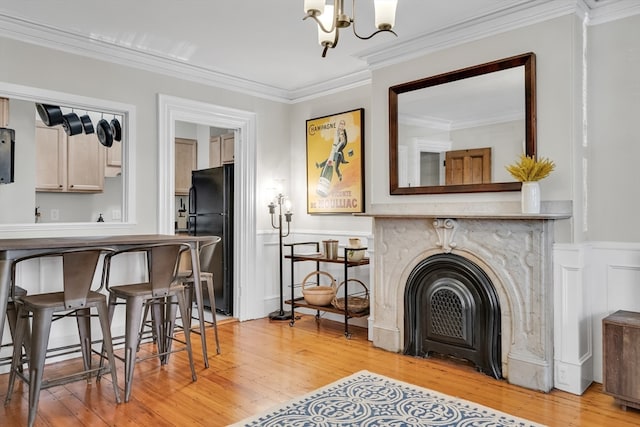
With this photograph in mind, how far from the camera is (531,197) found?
2984 millimetres

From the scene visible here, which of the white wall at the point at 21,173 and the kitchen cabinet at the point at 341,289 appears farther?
the kitchen cabinet at the point at 341,289

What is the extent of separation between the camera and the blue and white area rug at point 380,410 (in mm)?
2506

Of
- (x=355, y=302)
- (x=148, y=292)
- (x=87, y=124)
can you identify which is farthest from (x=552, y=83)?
(x=87, y=124)

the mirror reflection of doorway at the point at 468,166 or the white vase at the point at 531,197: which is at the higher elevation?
the mirror reflection of doorway at the point at 468,166

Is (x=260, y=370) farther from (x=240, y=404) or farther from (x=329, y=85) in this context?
(x=329, y=85)

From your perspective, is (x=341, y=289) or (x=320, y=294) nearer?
(x=320, y=294)

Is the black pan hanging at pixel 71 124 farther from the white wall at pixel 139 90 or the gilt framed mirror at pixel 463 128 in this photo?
the gilt framed mirror at pixel 463 128

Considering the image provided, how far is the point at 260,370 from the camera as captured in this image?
11.2 feet

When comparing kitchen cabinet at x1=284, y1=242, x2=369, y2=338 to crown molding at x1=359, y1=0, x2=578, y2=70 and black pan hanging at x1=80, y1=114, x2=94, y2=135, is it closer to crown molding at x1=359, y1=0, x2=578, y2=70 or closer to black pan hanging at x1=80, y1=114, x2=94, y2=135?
crown molding at x1=359, y1=0, x2=578, y2=70

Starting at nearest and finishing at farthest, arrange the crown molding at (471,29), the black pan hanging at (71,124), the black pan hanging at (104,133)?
the crown molding at (471,29) → the black pan hanging at (71,124) → the black pan hanging at (104,133)

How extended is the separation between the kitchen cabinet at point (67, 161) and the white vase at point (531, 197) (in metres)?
3.36

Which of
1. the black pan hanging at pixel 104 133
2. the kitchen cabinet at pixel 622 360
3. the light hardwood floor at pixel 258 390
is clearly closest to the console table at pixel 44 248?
the light hardwood floor at pixel 258 390

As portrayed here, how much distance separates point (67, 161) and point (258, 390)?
2.42 meters

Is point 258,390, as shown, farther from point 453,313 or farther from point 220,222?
point 220,222
